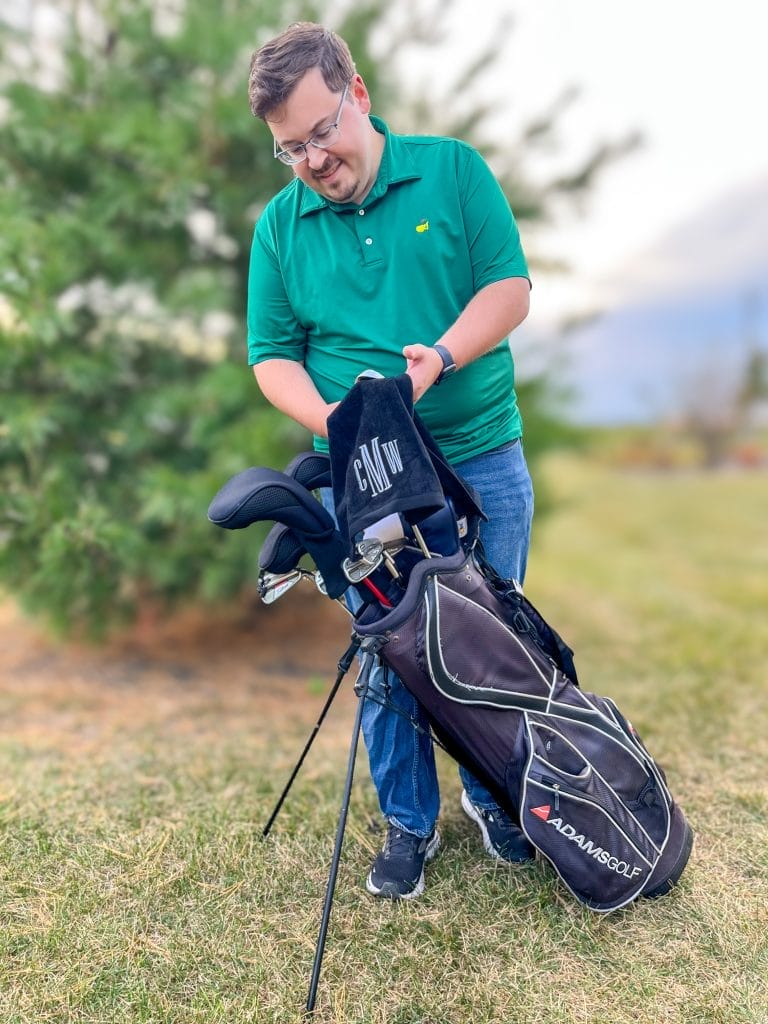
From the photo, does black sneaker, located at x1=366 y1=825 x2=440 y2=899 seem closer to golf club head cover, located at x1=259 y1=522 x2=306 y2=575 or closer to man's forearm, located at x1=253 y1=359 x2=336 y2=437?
golf club head cover, located at x1=259 y1=522 x2=306 y2=575

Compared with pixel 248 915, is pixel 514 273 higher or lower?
higher

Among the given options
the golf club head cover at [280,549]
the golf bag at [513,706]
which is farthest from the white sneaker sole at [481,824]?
the golf club head cover at [280,549]

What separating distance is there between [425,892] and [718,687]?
8.41 feet

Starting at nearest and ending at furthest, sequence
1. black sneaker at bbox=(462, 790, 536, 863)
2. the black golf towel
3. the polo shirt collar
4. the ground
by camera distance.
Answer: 1. the black golf towel
2. the polo shirt collar
3. black sneaker at bbox=(462, 790, 536, 863)
4. the ground

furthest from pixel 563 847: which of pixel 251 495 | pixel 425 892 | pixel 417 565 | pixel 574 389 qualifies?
pixel 574 389

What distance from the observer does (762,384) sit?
18438 millimetres

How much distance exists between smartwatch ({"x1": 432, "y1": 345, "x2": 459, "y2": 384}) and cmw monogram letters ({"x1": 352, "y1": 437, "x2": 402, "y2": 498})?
9.6 inches

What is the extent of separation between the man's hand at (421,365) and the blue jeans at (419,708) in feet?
1.45

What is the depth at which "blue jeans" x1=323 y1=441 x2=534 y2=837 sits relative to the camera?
2.58 metres

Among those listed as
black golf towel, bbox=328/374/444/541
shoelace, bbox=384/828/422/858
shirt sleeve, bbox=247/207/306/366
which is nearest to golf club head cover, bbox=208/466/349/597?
black golf towel, bbox=328/374/444/541

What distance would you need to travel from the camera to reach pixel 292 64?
2105 millimetres

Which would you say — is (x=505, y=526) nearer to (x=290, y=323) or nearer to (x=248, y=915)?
(x=290, y=323)

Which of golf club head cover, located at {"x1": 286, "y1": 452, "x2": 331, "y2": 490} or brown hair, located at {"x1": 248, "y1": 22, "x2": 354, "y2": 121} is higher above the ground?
brown hair, located at {"x1": 248, "y1": 22, "x2": 354, "y2": 121}

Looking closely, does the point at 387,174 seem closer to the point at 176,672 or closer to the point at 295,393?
the point at 295,393
